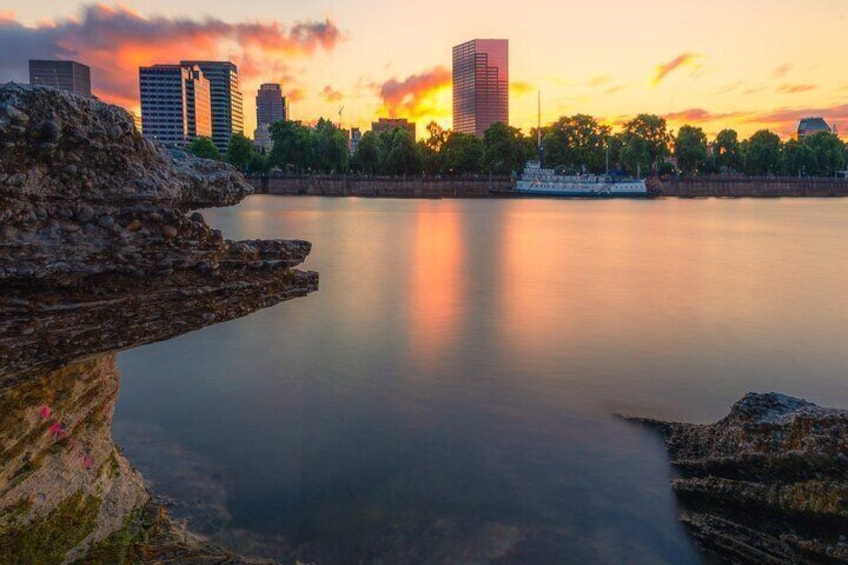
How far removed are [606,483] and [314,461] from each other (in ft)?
18.1

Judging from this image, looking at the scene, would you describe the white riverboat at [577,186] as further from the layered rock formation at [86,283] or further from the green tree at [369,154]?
the layered rock formation at [86,283]

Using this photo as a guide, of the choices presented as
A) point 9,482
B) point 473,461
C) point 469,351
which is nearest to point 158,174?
point 9,482

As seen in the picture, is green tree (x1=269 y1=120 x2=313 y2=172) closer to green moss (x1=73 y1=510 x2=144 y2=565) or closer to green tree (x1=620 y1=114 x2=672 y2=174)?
green tree (x1=620 y1=114 x2=672 y2=174)

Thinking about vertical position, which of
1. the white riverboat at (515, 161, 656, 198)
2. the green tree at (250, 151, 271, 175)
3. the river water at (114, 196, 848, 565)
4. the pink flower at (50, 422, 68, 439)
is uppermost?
the green tree at (250, 151, 271, 175)

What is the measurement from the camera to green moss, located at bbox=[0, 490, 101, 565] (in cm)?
671

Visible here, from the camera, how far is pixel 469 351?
22.8 m

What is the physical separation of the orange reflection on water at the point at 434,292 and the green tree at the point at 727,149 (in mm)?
144234

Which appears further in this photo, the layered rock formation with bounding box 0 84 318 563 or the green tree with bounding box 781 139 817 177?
the green tree with bounding box 781 139 817 177

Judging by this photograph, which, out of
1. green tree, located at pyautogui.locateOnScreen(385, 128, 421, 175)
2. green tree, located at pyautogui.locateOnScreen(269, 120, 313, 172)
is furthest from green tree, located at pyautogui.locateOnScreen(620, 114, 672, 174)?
green tree, located at pyautogui.locateOnScreen(269, 120, 313, 172)

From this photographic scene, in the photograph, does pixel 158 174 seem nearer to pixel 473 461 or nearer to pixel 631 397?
pixel 473 461

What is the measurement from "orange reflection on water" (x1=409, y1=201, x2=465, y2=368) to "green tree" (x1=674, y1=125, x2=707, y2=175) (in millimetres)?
133453

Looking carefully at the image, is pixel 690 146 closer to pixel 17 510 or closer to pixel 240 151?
pixel 240 151

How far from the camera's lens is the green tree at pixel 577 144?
625ft

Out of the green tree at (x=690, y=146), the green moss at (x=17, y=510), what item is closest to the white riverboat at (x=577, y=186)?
the green tree at (x=690, y=146)
